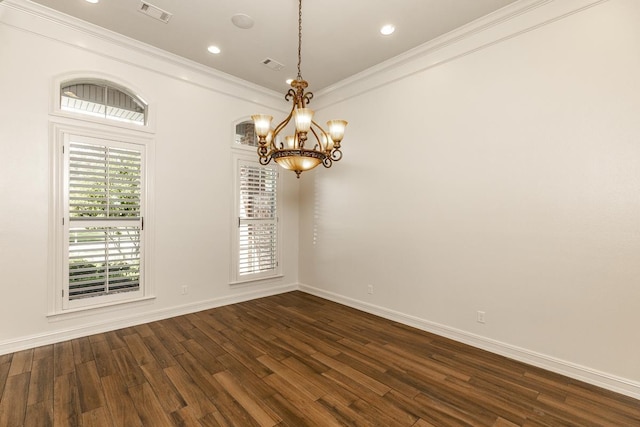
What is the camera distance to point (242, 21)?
10.5 ft

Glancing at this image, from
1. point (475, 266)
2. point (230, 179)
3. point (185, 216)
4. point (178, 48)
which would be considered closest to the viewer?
point (475, 266)

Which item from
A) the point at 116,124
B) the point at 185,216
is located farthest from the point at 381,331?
the point at 116,124

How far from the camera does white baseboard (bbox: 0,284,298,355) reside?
9.76 ft

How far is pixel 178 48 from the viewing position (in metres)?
3.78

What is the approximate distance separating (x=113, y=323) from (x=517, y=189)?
481 centimetres

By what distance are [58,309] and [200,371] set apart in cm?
192

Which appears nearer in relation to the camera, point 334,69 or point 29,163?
point 29,163

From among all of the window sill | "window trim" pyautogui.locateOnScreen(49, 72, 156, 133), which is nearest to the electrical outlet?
the window sill

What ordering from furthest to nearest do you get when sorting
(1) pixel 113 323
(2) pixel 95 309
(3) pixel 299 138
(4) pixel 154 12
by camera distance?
1. (1) pixel 113 323
2. (2) pixel 95 309
3. (4) pixel 154 12
4. (3) pixel 299 138

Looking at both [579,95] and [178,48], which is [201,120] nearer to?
[178,48]

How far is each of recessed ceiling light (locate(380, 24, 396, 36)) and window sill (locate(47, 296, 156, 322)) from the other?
4.38 m

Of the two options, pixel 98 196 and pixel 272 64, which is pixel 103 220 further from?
pixel 272 64

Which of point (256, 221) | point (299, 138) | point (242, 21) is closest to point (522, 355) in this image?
point (299, 138)

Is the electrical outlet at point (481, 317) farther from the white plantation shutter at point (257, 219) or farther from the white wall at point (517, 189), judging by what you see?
the white plantation shutter at point (257, 219)
